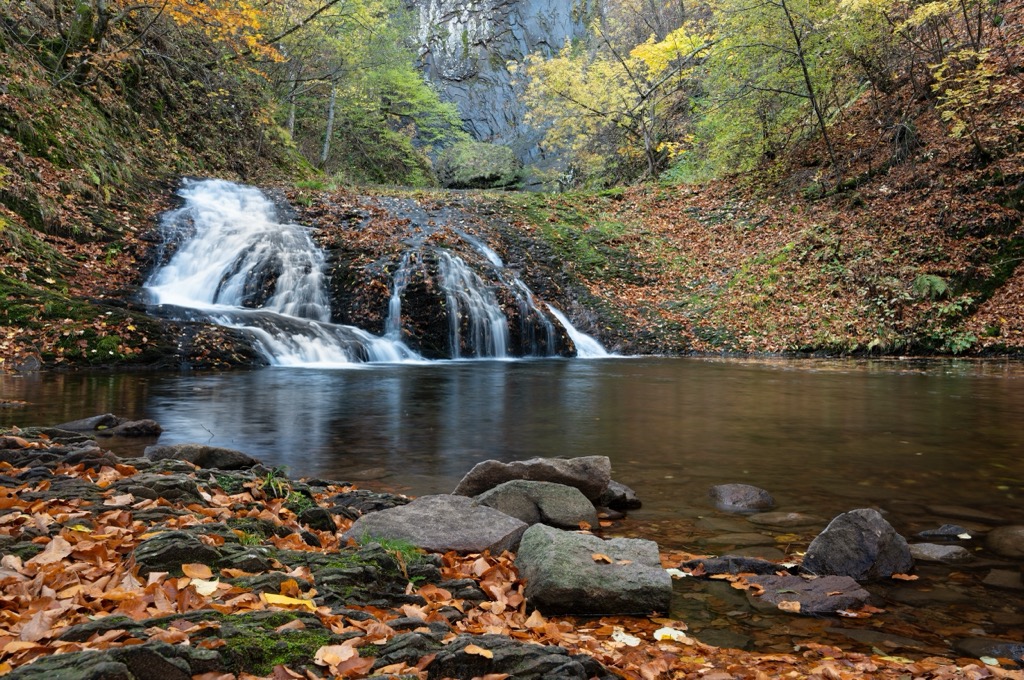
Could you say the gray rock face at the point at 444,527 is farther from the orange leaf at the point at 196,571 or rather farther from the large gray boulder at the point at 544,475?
the orange leaf at the point at 196,571

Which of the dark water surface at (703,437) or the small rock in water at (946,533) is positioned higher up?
the dark water surface at (703,437)

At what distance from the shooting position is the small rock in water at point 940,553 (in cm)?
359

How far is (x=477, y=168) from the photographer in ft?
137

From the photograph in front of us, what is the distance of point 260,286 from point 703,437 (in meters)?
12.3

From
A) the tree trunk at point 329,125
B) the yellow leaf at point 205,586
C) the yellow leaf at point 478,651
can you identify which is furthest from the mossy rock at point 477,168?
the yellow leaf at point 478,651

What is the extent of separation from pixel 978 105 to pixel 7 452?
803 inches

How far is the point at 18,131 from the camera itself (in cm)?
1404

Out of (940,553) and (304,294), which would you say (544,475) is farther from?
(304,294)

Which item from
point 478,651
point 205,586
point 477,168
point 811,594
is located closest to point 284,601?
point 205,586

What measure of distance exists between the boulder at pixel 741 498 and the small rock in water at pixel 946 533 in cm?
93

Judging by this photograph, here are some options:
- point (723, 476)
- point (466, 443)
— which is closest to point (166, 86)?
point (466, 443)

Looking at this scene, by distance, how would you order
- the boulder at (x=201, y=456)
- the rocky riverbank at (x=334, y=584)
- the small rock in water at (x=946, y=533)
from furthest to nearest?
1. the boulder at (x=201, y=456)
2. the small rock in water at (x=946, y=533)
3. the rocky riverbank at (x=334, y=584)

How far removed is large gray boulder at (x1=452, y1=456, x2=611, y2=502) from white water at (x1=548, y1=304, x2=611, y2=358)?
12519 mm

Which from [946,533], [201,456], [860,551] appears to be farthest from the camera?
[201,456]
